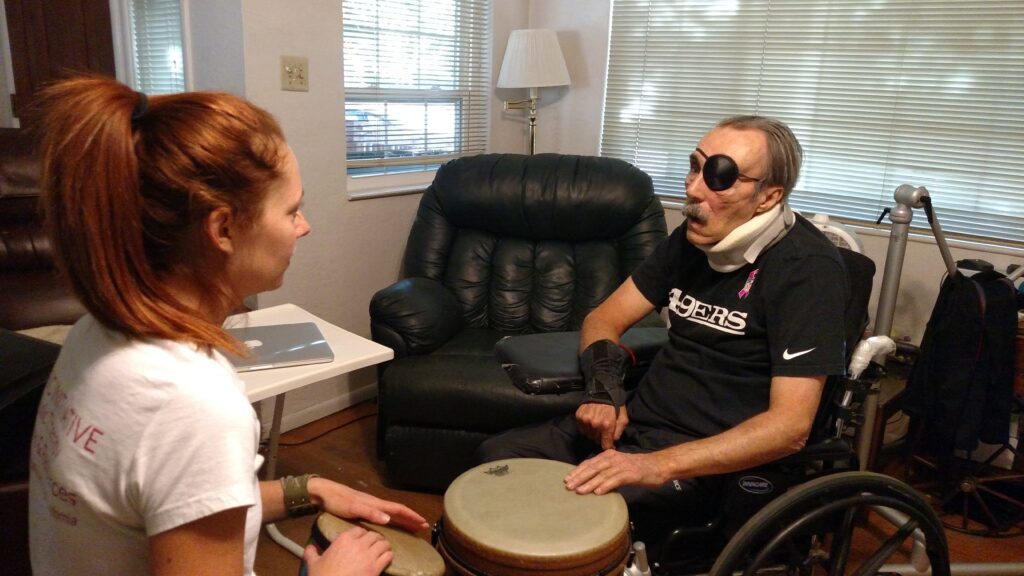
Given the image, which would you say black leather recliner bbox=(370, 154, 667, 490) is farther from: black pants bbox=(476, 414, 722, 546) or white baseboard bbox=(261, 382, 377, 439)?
black pants bbox=(476, 414, 722, 546)

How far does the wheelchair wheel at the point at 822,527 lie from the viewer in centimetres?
117

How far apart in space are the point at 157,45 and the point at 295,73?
609 mm

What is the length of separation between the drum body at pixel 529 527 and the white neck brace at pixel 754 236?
608 millimetres

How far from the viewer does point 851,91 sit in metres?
2.71

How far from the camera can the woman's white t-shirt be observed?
0.69m

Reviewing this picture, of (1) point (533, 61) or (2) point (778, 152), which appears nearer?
(2) point (778, 152)

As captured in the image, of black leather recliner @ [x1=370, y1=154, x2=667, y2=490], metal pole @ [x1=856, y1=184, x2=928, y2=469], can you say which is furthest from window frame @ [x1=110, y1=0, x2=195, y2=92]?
metal pole @ [x1=856, y1=184, x2=928, y2=469]

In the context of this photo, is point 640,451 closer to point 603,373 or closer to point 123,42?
point 603,373

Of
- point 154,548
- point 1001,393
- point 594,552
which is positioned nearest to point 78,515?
point 154,548

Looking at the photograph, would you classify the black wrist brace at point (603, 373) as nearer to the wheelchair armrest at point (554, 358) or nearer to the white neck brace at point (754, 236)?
the wheelchair armrest at point (554, 358)

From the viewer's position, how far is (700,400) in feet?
5.26

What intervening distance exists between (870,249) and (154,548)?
267cm

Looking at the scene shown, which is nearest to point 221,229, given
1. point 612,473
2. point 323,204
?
point 612,473

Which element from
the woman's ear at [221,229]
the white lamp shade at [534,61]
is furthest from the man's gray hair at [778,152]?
the white lamp shade at [534,61]
